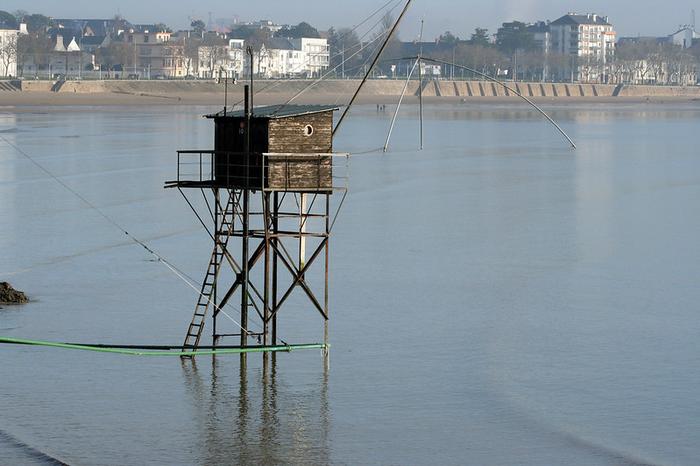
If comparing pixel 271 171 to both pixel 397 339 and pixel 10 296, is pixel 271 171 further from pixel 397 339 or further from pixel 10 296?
pixel 10 296

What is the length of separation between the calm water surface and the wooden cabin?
10.9 feet

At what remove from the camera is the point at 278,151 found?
2248 centimetres

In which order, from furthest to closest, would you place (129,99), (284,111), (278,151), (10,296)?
(129,99)
(10,296)
(284,111)
(278,151)

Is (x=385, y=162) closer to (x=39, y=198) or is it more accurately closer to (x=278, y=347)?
(x=39, y=198)

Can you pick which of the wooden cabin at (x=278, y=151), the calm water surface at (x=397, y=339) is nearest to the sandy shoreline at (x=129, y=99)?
the calm water surface at (x=397, y=339)

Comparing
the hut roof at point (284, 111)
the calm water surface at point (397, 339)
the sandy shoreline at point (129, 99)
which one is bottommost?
the calm water surface at point (397, 339)

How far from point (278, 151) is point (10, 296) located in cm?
906

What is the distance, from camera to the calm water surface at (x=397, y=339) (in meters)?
19.8

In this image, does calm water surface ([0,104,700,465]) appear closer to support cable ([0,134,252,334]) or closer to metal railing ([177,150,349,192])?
support cable ([0,134,252,334])

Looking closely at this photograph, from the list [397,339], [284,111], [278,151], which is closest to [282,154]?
[278,151]

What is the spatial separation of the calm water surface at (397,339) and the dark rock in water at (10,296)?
46 centimetres

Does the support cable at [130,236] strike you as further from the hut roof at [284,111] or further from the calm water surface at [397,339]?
the hut roof at [284,111]

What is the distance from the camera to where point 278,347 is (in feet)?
76.4

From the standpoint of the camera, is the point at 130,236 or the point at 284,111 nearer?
the point at 284,111
